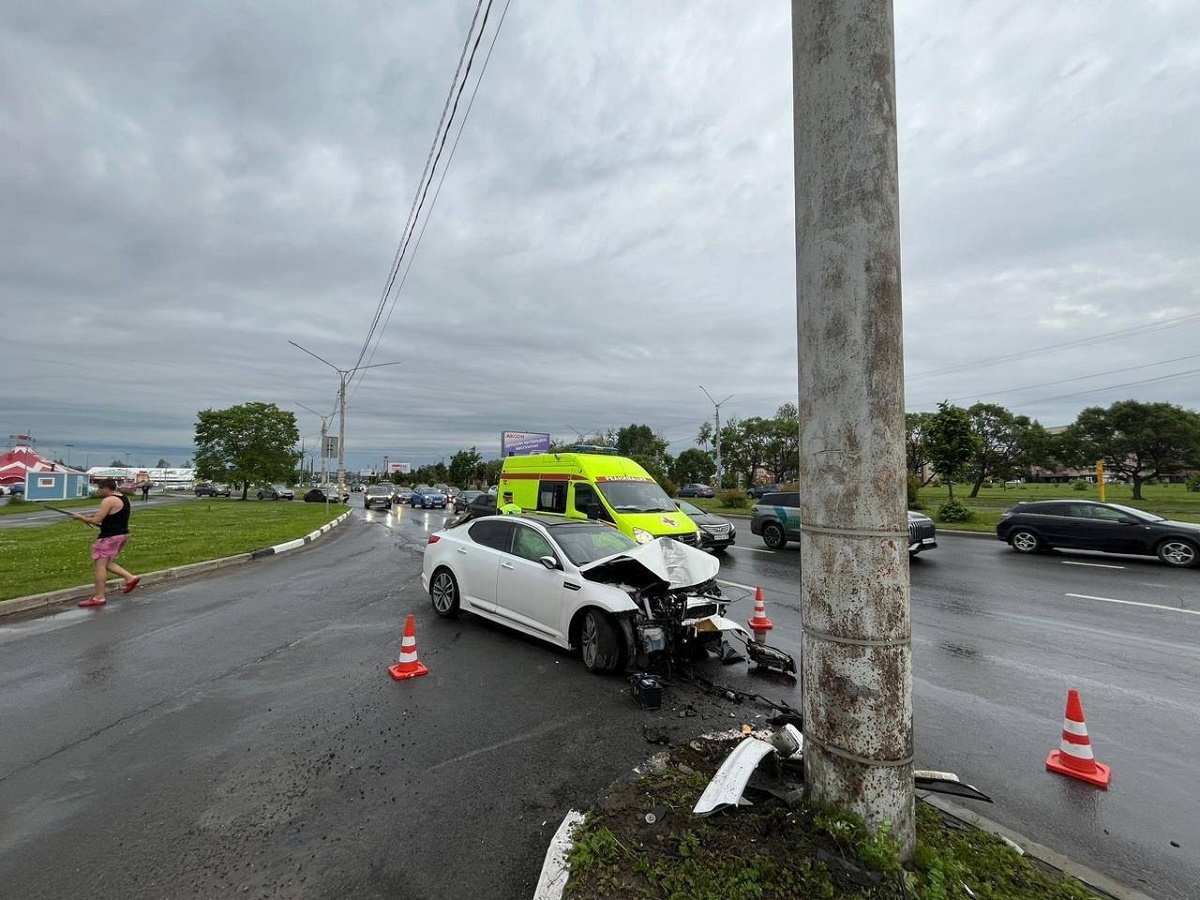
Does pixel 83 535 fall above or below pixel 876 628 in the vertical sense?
below

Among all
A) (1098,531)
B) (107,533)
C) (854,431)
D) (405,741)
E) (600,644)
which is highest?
(854,431)

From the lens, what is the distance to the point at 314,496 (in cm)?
5144

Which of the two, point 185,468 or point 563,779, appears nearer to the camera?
point 563,779

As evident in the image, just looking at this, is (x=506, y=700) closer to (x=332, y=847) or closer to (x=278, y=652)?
(x=332, y=847)

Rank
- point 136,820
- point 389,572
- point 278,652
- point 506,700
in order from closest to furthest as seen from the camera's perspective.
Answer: point 136,820, point 506,700, point 278,652, point 389,572

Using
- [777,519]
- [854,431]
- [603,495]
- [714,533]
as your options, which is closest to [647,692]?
[854,431]

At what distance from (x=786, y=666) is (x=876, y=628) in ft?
11.2

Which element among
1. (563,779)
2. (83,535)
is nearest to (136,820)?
(563,779)

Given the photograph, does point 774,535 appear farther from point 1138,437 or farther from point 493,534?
point 1138,437

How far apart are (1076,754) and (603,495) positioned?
8152 millimetres

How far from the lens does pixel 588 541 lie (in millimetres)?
6516

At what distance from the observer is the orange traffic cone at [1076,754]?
3.49m

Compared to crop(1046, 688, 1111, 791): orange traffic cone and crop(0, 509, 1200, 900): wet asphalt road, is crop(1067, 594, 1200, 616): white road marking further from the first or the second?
crop(1046, 688, 1111, 791): orange traffic cone

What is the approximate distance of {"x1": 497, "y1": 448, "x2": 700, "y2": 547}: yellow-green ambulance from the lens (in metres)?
10.6
